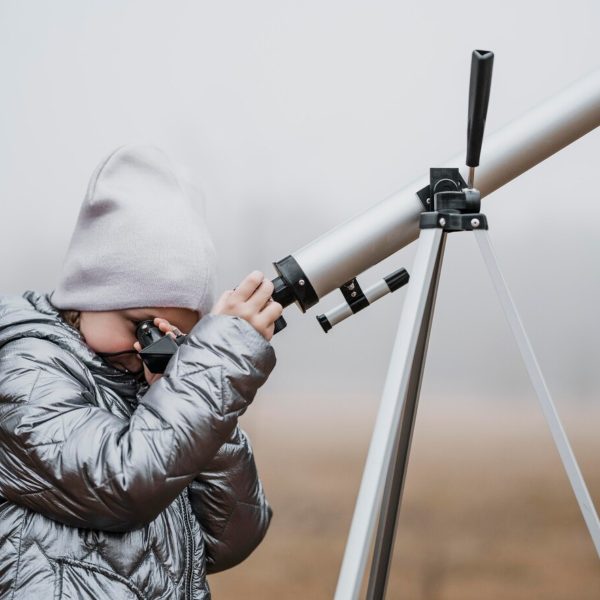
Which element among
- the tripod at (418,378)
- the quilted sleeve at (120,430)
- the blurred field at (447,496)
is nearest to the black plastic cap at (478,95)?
the tripod at (418,378)

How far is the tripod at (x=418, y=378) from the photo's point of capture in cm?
69

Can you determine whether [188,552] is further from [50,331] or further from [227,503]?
[50,331]

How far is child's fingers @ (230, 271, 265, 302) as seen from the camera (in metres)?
0.80

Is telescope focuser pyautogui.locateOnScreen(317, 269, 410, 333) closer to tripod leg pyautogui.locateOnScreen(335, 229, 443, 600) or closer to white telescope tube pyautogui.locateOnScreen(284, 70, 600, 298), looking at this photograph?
white telescope tube pyautogui.locateOnScreen(284, 70, 600, 298)

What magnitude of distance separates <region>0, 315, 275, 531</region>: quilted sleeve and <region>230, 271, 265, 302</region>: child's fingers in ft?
0.09

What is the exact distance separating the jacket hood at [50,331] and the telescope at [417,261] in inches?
7.1

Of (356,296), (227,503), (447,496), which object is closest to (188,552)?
(227,503)

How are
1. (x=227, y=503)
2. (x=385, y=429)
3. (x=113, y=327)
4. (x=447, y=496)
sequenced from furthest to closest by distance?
(x=447, y=496)
(x=227, y=503)
(x=113, y=327)
(x=385, y=429)

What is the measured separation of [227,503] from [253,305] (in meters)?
0.29

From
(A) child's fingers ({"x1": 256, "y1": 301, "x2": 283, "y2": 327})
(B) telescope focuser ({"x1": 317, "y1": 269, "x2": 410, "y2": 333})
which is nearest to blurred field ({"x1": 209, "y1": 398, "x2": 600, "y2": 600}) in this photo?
(B) telescope focuser ({"x1": 317, "y1": 269, "x2": 410, "y2": 333})

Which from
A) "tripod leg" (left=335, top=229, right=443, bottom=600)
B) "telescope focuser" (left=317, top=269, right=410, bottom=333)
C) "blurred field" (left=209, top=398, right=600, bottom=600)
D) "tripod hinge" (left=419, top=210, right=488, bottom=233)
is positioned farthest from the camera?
"blurred field" (left=209, top=398, right=600, bottom=600)

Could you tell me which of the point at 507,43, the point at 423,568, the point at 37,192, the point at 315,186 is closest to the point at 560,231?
the point at 507,43

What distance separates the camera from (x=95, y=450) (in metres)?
0.72

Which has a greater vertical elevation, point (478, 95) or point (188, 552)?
point (478, 95)
